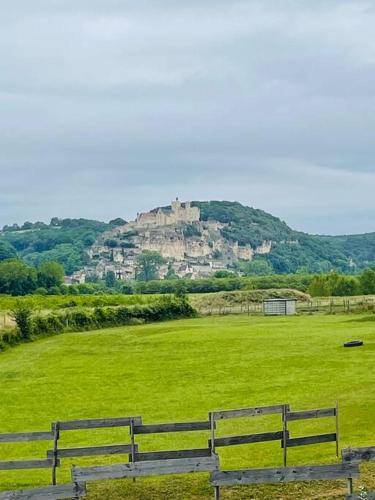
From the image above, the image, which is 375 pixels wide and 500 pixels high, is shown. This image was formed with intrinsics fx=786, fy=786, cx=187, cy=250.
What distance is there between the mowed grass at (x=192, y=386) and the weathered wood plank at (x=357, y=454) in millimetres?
2021

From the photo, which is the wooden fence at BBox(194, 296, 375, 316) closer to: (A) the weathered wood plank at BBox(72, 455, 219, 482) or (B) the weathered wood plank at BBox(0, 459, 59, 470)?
(B) the weathered wood plank at BBox(0, 459, 59, 470)

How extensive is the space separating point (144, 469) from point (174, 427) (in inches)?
137

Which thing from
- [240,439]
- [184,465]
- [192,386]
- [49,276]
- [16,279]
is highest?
[49,276]

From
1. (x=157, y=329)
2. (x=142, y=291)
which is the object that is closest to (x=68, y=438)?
(x=157, y=329)

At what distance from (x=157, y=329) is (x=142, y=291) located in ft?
336

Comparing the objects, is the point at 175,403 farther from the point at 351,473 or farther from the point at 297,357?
the point at 351,473

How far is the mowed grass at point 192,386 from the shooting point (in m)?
20.9

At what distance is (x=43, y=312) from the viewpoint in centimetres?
6669

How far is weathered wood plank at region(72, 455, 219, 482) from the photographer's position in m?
14.6

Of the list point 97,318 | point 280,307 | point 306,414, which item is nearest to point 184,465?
point 306,414

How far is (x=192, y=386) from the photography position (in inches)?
1435

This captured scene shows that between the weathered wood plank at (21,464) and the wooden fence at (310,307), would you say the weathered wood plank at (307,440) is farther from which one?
the wooden fence at (310,307)

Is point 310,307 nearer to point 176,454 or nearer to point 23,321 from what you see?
point 23,321

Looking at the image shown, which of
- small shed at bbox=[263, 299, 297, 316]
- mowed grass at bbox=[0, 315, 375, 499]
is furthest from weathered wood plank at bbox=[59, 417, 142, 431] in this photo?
small shed at bbox=[263, 299, 297, 316]
